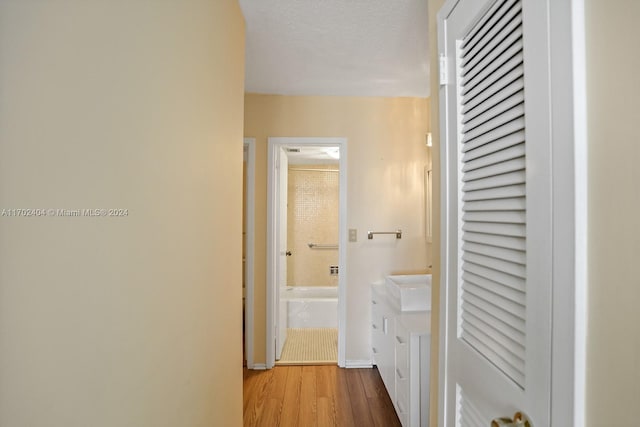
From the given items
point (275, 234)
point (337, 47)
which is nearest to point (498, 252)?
point (337, 47)

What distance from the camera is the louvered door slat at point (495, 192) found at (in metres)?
0.73

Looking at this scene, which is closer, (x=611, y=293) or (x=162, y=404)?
(x=611, y=293)

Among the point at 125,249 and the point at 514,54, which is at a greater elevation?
the point at 514,54

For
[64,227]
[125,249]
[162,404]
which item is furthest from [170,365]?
[64,227]

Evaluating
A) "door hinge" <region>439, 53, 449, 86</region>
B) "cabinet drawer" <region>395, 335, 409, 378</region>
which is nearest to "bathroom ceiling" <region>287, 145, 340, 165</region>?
"cabinet drawer" <region>395, 335, 409, 378</region>

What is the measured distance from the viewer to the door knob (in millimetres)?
678

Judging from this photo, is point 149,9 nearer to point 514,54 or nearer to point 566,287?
point 514,54

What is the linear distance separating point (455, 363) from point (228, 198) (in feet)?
3.71

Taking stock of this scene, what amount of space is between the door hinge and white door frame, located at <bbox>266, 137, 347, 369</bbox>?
1793 millimetres

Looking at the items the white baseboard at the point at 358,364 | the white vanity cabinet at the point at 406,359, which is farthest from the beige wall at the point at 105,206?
the white baseboard at the point at 358,364

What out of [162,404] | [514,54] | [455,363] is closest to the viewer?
[514,54]

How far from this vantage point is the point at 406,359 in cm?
184

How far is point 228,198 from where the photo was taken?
149 centimetres

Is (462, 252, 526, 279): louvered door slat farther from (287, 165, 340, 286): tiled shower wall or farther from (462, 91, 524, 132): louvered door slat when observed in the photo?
(287, 165, 340, 286): tiled shower wall
